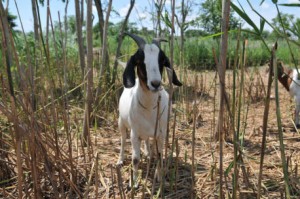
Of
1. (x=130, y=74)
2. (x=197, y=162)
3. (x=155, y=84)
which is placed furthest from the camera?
(x=197, y=162)

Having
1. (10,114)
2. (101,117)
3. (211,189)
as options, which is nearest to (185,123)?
(101,117)

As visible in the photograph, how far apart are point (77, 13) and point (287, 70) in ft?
9.15

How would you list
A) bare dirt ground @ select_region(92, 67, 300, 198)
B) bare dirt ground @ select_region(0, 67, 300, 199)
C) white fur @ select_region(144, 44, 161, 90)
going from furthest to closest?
white fur @ select_region(144, 44, 161, 90), bare dirt ground @ select_region(92, 67, 300, 198), bare dirt ground @ select_region(0, 67, 300, 199)

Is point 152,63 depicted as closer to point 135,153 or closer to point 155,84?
point 155,84

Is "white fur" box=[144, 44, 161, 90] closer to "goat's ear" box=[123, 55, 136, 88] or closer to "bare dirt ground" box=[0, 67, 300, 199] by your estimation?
"goat's ear" box=[123, 55, 136, 88]

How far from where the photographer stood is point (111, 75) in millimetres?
4125

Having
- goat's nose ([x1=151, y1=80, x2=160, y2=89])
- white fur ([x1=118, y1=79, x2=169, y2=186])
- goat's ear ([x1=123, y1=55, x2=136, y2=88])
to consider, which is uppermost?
goat's ear ([x1=123, y1=55, x2=136, y2=88])

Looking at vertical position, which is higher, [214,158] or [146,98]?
[146,98]

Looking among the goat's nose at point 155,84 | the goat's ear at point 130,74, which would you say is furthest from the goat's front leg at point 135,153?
the goat's nose at point 155,84

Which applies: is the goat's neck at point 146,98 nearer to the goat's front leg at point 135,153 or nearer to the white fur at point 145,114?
the white fur at point 145,114

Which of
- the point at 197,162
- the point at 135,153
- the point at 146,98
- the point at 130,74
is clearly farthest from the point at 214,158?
the point at 130,74

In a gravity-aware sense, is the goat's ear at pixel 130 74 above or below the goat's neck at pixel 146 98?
above

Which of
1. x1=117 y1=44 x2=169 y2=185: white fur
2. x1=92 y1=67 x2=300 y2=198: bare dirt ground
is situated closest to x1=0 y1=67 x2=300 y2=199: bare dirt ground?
x1=92 y1=67 x2=300 y2=198: bare dirt ground

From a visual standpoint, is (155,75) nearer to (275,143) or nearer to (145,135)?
(145,135)
